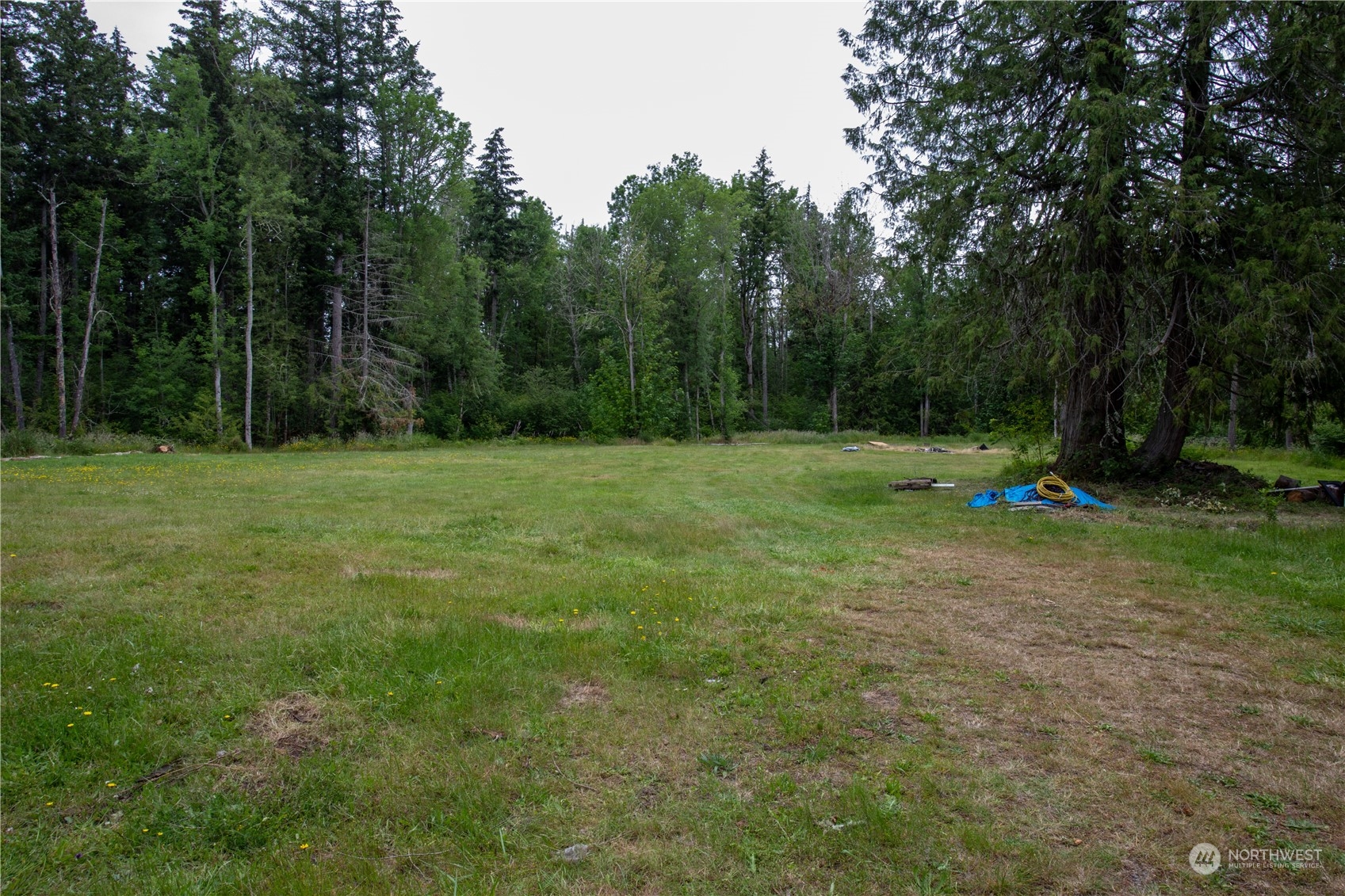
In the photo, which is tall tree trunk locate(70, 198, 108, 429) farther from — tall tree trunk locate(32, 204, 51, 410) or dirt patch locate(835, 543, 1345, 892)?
dirt patch locate(835, 543, 1345, 892)

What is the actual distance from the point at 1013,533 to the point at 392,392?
2853 centimetres

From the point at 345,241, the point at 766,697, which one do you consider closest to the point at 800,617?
the point at 766,697

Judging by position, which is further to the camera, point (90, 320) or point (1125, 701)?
point (90, 320)

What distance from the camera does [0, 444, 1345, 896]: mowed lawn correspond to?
2.64m

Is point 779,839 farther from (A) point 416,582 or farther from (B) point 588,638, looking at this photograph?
(A) point 416,582

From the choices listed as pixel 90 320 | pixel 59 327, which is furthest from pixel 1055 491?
pixel 59 327

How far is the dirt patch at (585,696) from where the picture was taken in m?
3.98

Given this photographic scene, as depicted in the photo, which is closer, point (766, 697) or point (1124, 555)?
point (766, 697)

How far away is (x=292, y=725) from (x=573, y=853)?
6.54 feet

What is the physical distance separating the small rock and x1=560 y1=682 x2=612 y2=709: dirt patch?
1.27 metres

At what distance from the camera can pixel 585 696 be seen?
409 centimetres

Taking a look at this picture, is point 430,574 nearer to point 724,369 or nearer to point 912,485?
point 912,485

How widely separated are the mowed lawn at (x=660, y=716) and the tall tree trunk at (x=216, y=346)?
23109 mm

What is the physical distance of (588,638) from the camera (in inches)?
198
